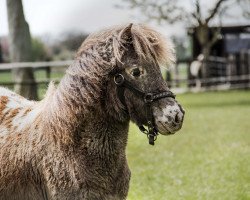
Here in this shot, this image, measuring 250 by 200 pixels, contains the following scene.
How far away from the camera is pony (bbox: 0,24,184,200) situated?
403 cm

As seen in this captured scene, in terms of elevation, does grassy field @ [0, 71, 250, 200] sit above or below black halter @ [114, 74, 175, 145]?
below

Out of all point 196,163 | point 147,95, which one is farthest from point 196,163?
point 147,95

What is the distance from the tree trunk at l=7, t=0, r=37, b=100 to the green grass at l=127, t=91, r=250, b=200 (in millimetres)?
4232

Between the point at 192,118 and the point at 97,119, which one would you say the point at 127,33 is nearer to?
the point at 97,119

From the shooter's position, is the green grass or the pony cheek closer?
the pony cheek

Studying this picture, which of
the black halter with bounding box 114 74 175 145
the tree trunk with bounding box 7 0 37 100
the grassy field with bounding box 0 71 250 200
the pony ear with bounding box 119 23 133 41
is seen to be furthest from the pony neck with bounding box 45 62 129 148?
the tree trunk with bounding box 7 0 37 100

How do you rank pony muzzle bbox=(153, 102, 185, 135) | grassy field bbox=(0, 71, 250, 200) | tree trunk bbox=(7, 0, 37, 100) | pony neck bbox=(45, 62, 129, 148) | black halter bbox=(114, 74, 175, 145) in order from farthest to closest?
tree trunk bbox=(7, 0, 37, 100)
grassy field bbox=(0, 71, 250, 200)
pony neck bbox=(45, 62, 129, 148)
black halter bbox=(114, 74, 175, 145)
pony muzzle bbox=(153, 102, 185, 135)

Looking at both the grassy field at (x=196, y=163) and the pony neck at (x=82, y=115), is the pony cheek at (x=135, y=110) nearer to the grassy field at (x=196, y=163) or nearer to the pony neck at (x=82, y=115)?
the pony neck at (x=82, y=115)

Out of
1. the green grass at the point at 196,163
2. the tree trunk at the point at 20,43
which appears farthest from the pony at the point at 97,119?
the tree trunk at the point at 20,43

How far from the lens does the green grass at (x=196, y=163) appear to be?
7841 millimetres

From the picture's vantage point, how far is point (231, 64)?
106ft

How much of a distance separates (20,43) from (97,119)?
1318cm

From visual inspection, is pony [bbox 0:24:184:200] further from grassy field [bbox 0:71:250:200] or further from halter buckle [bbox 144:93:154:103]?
grassy field [bbox 0:71:250:200]

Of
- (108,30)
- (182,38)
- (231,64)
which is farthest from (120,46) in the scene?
(182,38)
